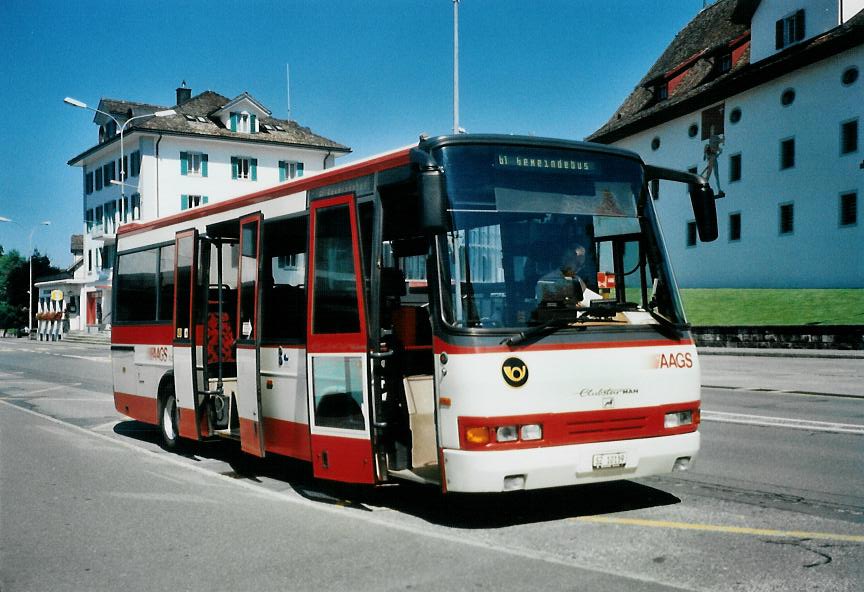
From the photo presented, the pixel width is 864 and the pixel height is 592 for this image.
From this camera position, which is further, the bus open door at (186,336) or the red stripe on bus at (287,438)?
the bus open door at (186,336)

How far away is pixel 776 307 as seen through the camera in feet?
124

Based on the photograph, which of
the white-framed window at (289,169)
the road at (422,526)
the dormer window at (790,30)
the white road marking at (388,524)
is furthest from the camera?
the white-framed window at (289,169)

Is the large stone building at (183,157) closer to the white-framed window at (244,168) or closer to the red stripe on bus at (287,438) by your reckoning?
the white-framed window at (244,168)

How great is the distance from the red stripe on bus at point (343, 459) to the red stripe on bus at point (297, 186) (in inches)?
91.6

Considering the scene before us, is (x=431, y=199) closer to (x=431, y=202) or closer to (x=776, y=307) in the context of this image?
(x=431, y=202)

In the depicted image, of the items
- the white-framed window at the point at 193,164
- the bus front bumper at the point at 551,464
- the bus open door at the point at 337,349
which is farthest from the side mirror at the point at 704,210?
the white-framed window at the point at 193,164

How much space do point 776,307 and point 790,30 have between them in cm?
1393

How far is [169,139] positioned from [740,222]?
135 feet

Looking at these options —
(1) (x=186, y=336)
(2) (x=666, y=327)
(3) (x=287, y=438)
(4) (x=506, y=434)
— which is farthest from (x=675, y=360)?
(1) (x=186, y=336)

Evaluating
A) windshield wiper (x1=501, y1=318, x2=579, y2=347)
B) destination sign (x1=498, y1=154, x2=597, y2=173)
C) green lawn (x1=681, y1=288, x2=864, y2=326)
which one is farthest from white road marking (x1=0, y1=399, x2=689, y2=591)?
green lawn (x1=681, y1=288, x2=864, y2=326)

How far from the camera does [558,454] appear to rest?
22.4ft

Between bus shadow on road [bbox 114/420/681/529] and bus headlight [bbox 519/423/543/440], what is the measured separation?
0.86 m

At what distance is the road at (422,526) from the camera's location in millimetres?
5820

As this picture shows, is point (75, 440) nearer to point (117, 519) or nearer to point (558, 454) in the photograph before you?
point (117, 519)
